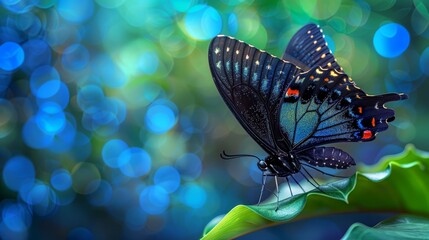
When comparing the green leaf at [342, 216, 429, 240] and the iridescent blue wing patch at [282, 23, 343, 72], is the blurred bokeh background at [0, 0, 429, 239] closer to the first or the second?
the iridescent blue wing patch at [282, 23, 343, 72]

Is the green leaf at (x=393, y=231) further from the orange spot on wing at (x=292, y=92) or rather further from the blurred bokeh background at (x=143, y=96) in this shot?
the blurred bokeh background at (x=143, y=96)

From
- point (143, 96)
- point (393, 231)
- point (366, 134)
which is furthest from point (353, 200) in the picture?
point (143, 96)

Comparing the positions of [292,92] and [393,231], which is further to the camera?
[292,92]

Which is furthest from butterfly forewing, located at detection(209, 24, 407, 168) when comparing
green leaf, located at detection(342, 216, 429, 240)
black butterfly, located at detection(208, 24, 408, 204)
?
green leaf, located at detection(342, 216, 429, 240)

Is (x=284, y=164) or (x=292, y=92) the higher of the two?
(x=292, y=92)

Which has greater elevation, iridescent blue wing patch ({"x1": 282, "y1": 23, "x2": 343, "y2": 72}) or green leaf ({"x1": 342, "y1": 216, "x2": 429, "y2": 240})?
iridescent blue wing patch ({"x1": 282, "y1": 23, "x2": 343, "y2": 72})

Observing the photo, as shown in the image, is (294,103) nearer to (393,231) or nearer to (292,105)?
(292,105)

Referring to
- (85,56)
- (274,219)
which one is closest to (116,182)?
(85,56)
